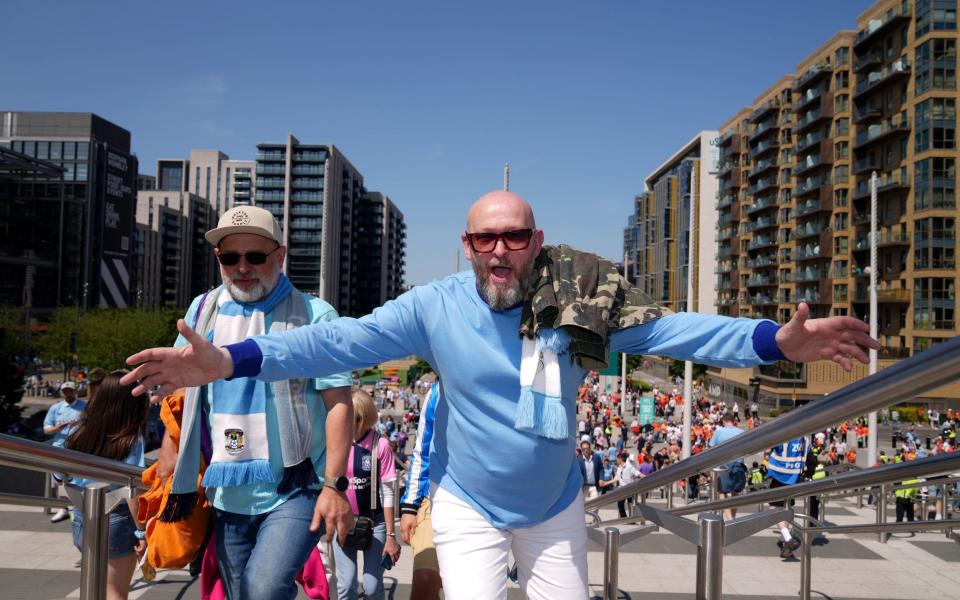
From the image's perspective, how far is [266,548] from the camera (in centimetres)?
297

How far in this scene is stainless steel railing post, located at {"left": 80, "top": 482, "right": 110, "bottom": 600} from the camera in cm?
288

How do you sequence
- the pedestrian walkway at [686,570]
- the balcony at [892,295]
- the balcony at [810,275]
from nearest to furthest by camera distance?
the pedestrian walkway at [686,570] < the balcony at [892,295] < the balcony at [810,275]

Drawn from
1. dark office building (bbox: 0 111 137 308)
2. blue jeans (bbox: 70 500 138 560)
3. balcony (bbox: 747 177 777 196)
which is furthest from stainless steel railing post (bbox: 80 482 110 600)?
dark office building (bbox: 0 111 137 308)

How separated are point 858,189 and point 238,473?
6828 centimetres

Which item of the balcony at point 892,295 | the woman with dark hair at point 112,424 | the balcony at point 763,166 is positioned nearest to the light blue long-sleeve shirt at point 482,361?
the woman with dark hair at point 112,424

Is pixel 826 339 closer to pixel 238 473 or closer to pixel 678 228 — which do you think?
pixel 238 473

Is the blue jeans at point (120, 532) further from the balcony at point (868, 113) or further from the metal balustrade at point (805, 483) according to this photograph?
the balcony at point (868, 113)

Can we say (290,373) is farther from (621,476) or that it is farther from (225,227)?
(621,476)

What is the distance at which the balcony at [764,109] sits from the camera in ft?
245

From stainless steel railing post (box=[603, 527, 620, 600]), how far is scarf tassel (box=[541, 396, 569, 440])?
2.23 m

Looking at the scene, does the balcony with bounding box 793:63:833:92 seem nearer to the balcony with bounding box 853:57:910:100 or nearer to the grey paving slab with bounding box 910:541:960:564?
the balcony with bounding box 853:57:910:100

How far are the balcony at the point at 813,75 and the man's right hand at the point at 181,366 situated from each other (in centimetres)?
7197

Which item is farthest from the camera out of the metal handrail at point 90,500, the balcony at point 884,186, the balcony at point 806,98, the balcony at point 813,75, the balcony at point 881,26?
the balcony at point 806,98

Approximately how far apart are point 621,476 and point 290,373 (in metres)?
14.1
